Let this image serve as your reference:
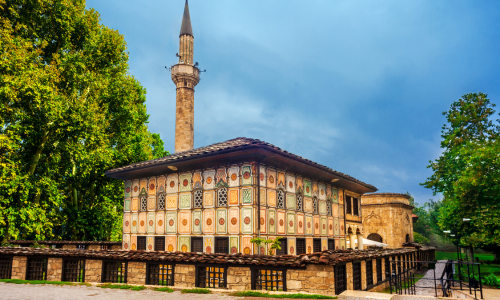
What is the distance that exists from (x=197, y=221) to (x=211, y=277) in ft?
15.9

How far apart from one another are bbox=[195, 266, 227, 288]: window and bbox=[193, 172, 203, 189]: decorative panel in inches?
202

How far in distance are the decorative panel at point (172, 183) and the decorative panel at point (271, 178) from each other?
13.4 feet

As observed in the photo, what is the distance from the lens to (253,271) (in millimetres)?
10156

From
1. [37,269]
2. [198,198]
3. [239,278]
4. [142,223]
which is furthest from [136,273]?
[142,223]

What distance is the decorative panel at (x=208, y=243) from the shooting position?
48.2ft

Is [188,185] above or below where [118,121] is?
below

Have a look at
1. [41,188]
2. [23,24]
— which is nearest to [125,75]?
[23,24]

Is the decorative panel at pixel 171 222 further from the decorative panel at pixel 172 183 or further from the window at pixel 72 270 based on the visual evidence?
the window at pixel 72 270

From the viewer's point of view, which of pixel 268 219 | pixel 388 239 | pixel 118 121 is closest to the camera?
pixel 268 219

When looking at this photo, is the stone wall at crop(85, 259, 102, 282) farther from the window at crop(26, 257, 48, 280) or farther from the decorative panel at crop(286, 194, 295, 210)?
the decorative panel at crop(286, 194, 295, 210)

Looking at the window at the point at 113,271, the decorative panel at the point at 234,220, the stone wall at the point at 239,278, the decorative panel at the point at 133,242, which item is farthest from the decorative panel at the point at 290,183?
the decorative panel at the point at 133,242

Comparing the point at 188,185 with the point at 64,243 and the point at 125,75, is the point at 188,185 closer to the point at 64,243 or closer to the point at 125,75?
the point at 64,243

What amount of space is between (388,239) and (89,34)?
3061 cm

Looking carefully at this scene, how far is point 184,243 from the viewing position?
51.1ft
